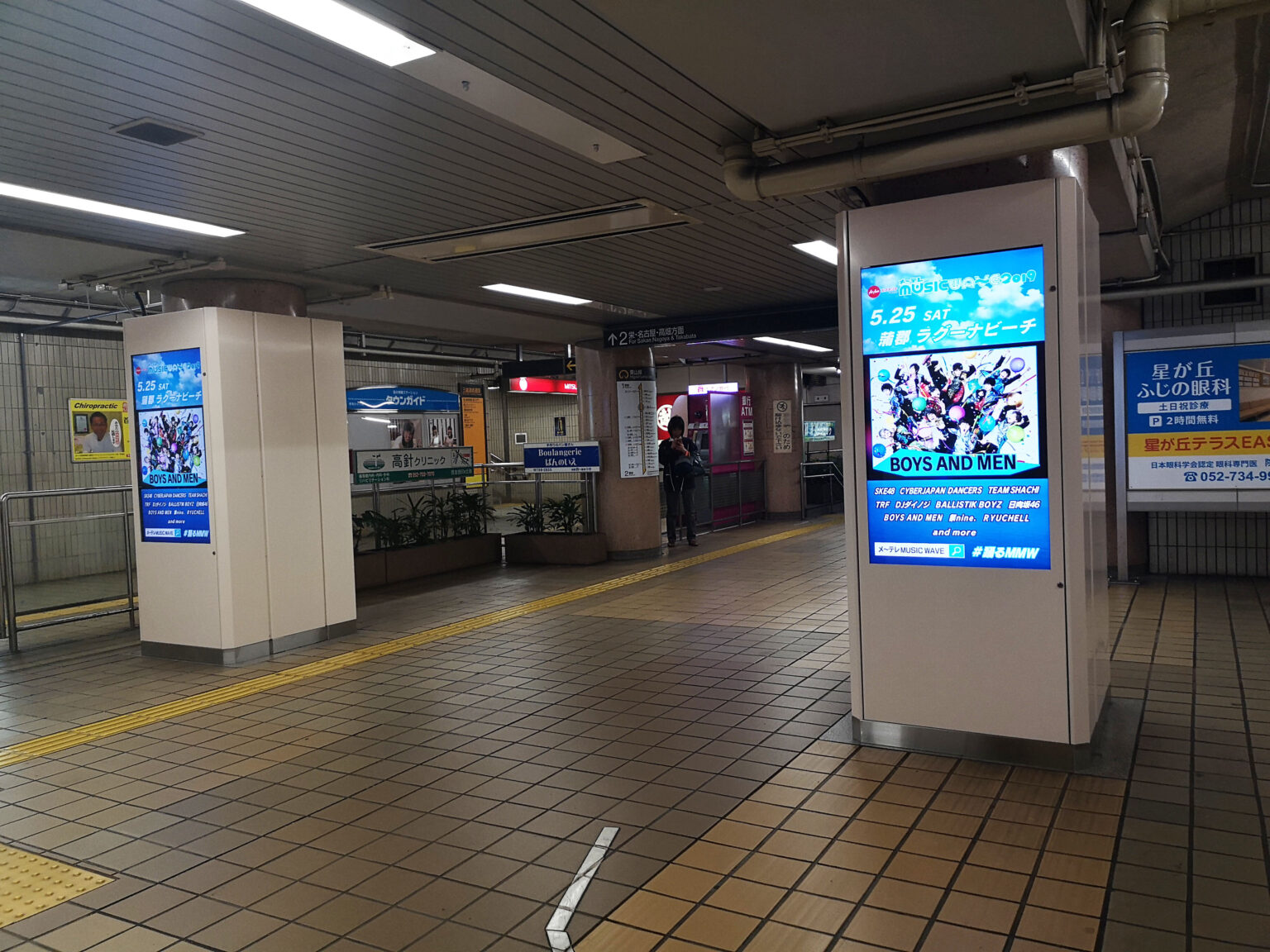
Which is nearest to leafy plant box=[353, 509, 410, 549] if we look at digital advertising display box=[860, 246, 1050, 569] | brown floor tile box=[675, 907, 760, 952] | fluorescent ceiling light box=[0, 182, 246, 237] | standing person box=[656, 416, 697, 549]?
standing person box=[656, 416, 697, 549]

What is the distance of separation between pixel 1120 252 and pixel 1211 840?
5.76 m

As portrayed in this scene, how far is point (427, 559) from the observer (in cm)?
1148

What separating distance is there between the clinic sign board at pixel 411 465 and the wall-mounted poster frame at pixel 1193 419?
7.81 meters

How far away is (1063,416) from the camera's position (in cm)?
416

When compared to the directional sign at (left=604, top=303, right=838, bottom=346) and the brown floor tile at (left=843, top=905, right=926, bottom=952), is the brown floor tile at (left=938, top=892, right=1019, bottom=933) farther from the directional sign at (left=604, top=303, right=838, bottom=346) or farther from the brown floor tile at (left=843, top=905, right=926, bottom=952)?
the directional sign at (left=604, top=303, right=838, bottom=346)

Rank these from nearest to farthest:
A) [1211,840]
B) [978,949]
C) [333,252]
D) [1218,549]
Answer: [978,949], [1211,840], [333,252], [1218,549]

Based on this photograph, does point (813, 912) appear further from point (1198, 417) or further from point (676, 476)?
point (676, 476)

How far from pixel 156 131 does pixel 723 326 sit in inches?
293

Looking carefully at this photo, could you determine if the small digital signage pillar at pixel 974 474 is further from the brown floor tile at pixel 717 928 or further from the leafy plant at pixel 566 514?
the leafy plant at pixel 566 514

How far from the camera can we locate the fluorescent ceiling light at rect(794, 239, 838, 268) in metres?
7.51

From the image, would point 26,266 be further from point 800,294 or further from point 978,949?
point 978,949

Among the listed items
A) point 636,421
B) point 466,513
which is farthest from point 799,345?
point 466,513

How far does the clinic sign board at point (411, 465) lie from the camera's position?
34.9ft

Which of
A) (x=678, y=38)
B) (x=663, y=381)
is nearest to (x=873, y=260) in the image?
(x=678, y=38)
